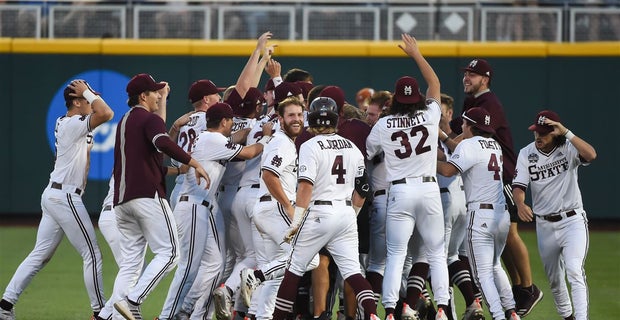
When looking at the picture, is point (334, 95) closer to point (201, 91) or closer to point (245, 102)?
point (245, 102)

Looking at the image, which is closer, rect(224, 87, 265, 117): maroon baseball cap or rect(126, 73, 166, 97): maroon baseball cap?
rect(126, 73, 166, 97): maroon baseball cap

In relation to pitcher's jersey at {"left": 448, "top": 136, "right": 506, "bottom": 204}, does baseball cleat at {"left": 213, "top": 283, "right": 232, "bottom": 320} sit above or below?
below

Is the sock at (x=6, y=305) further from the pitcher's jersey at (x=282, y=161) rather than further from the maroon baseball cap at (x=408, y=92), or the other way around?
the maroon baseball cap at (x=408, y=92)

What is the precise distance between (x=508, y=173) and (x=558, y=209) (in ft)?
3.67

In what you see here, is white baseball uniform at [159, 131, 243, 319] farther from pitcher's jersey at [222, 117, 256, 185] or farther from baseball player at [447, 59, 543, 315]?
baseball player at [447, 59, 543, 315]

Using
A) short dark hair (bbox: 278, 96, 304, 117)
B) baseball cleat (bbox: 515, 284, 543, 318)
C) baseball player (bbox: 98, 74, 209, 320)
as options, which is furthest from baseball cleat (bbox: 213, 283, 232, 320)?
baseball cleat (bbox: 515, 284, 543, 318)

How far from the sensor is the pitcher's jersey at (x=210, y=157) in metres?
8.95

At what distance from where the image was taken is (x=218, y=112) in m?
8.98

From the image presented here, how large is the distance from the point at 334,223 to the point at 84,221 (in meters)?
2.32

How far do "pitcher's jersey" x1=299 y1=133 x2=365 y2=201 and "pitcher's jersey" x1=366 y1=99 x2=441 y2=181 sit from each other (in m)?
0.64

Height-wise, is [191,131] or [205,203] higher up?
[191,131]

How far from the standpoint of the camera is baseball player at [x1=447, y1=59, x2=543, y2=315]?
9.60m

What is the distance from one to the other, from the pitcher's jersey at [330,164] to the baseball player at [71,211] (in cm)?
196

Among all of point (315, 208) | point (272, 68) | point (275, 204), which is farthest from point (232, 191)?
point (315, 208)
